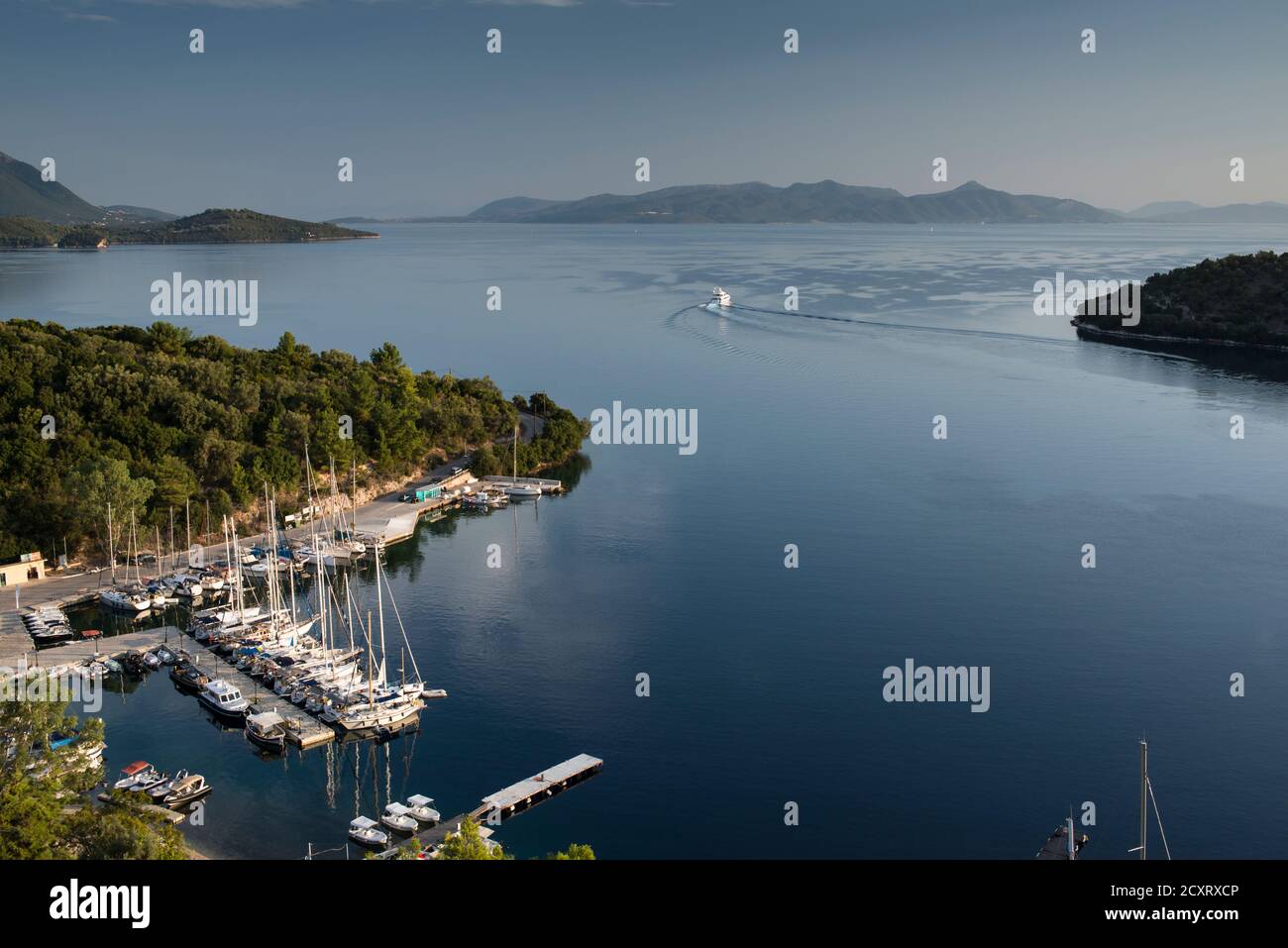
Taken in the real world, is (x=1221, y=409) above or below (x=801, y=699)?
above

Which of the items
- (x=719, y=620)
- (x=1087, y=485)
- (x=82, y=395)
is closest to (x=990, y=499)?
(x=1087, y=485)

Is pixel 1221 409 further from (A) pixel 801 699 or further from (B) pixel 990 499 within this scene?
(A) pixel 801 699

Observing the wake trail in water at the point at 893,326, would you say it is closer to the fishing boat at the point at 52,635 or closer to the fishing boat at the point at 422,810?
the fishing boat at the point at 52,635

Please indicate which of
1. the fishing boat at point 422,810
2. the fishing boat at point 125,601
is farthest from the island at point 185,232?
the fishing boat at point 422,810

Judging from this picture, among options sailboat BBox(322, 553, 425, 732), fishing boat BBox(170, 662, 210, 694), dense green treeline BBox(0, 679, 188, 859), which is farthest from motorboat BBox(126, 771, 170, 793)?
fishing boat BBox(170, 662, 210, 694)

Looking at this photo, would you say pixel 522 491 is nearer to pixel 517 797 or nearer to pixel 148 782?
pixel 148 782

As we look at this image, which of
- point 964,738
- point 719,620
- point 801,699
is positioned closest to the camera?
point 964,738

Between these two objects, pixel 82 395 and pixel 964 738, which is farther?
pixel 82 395
